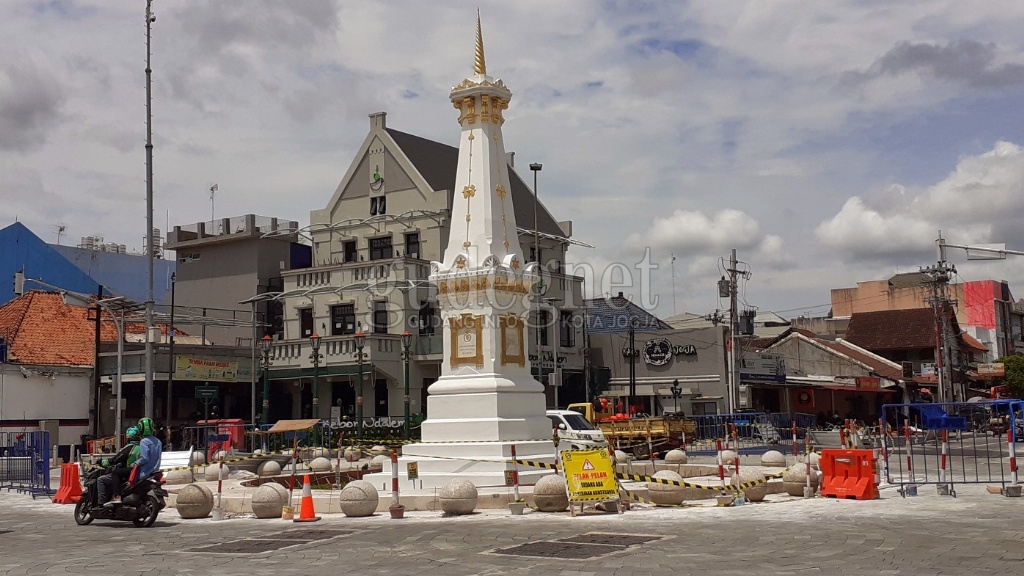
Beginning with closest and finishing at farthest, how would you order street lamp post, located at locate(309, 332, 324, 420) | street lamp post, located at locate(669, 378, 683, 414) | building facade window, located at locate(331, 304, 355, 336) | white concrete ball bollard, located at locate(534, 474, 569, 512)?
white concrete ball bollard, located at locate(534, 474, 569, 512)
street lamp post, located at locate(309, 332, 324, 420)
street lamp post, located at locate(669, 378, 683, 414)
building facade window, located at locate(331, 304, 355, 336)

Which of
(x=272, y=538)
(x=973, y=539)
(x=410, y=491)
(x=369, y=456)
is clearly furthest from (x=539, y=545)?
(x=369, y=456)

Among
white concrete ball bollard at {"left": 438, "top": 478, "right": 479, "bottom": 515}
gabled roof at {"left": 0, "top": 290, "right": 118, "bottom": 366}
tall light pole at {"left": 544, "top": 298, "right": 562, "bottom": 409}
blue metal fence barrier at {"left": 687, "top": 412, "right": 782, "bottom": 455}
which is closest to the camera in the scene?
white concrete ball bollard at {"left": 438, "top": 478, "right": 479, "bottom": 515}

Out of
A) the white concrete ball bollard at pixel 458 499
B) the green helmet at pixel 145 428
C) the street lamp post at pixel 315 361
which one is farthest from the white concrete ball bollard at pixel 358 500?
the street lamp post at pixel 315 361

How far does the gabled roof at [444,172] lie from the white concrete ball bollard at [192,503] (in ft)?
109

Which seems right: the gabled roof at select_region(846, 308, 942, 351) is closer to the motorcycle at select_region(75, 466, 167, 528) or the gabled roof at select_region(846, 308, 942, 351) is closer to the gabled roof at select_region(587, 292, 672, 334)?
the gabled roof at select_region(587, 292, 672, 334)

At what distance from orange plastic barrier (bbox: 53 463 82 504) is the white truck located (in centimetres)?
1159

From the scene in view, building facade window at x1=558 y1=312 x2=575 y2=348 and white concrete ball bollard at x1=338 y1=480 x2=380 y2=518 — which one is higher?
building facade window at x1=558 y1=312 x2=575 y2=348

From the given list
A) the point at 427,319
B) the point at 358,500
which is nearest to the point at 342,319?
the point at 427,319

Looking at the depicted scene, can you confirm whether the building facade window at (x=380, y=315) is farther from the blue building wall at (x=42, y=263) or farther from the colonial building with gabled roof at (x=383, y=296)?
the blue building wall at (x=42, y=263)

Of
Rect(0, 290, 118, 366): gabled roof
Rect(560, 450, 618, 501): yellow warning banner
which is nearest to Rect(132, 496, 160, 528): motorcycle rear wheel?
Rect(560, 450, 618, 501): yellow warning banner

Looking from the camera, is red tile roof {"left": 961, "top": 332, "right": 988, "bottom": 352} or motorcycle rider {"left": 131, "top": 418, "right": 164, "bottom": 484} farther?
red tile roof {"left": 961, "top": 332, "right": 988, "bottom": 352}

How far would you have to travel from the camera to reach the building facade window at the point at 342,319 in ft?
167

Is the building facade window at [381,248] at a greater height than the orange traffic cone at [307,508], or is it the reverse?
the building facade window at [381,248]

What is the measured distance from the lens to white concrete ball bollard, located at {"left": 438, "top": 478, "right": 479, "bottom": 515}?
1752cm
